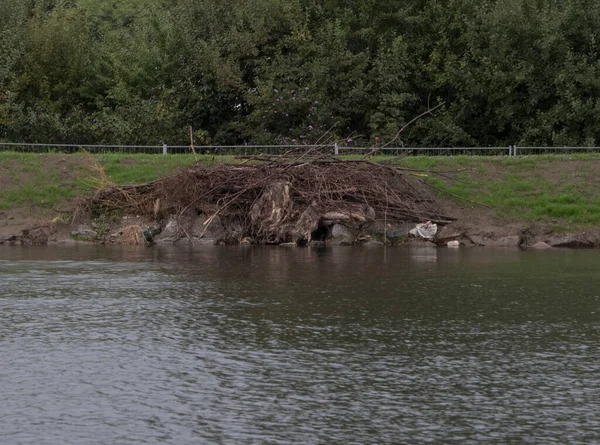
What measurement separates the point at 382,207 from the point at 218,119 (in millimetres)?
15759

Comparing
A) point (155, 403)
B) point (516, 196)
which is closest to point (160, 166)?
point (516, 196)

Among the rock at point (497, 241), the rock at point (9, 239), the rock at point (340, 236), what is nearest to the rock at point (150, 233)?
the rock at point (9, 239)

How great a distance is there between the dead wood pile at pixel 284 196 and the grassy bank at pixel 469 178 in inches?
67.1

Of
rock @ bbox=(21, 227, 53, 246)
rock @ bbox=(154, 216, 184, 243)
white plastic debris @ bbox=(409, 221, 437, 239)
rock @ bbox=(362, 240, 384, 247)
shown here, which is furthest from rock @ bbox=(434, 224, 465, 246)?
rock @ bbox=(21, 227, 53, 246)

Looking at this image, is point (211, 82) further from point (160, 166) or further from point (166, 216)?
point (166, 216)

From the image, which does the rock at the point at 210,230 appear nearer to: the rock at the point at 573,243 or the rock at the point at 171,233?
the rock at the point at 171,233

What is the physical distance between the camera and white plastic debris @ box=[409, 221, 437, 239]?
3394 centimetres

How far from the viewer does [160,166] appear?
126 ft

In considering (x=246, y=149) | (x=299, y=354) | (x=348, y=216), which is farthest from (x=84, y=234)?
(x=299, y=354)

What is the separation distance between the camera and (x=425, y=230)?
1341 inches

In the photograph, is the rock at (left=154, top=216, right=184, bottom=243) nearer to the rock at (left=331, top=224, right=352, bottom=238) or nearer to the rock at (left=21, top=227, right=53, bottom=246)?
Result: the rock at (left=21, top=227, right=53, bottom=246)

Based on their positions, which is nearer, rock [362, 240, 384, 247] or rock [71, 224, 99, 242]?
rock [362, 240, 384, 247]

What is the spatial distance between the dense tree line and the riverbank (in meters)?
6.03

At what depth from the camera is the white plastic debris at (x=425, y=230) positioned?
33.9 m
